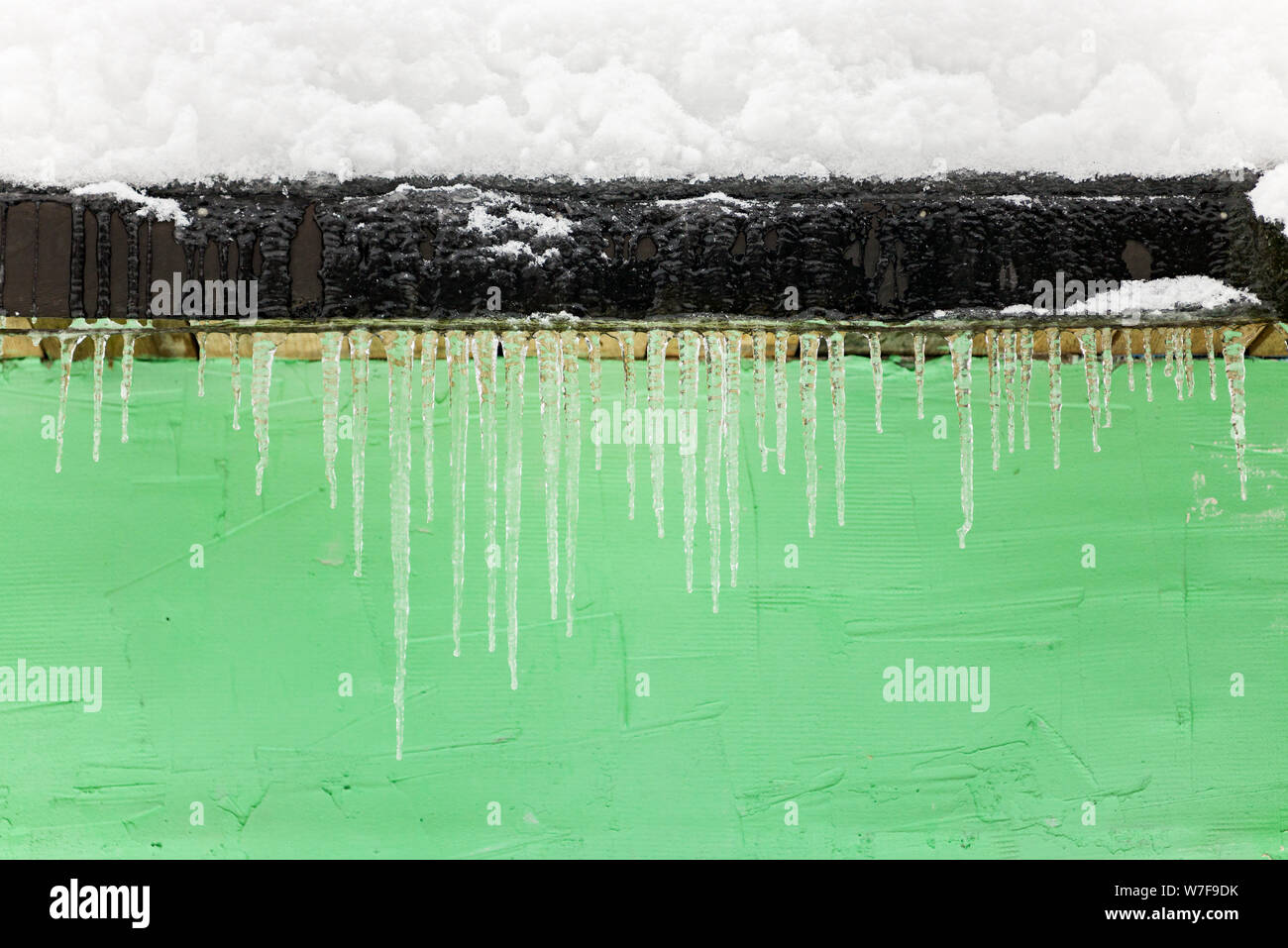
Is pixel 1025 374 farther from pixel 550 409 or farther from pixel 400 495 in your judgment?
pixel 400 495

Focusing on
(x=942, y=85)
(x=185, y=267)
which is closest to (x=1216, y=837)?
(x=942, y=85)

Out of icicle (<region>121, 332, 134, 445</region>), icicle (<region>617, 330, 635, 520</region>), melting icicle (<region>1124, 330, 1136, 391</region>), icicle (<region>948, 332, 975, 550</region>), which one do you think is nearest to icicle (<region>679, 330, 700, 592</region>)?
icicle (<region>617, 330, 635, 520</region>)

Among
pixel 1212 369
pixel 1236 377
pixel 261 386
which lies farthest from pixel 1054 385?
pixel 261 386

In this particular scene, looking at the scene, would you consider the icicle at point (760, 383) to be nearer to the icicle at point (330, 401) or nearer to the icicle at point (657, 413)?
the icicle at point (657, 413)

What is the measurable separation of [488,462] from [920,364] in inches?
47.8

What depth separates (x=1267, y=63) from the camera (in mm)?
1475

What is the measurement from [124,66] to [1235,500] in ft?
10.1

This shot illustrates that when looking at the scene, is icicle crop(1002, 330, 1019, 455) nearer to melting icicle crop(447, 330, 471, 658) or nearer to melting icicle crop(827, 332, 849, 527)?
melting icicle crop(827, 332, 849, 527)

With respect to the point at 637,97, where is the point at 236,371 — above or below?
below

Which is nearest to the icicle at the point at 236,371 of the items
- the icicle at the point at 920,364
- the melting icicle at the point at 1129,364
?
the icicle at the point at 920,364

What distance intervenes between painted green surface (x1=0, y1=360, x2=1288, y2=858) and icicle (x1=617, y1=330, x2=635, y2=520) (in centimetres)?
10

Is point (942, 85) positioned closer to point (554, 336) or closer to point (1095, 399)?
point (554, 336)

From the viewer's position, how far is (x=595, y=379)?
6.85ft

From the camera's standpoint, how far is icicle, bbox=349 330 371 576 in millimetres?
1862
